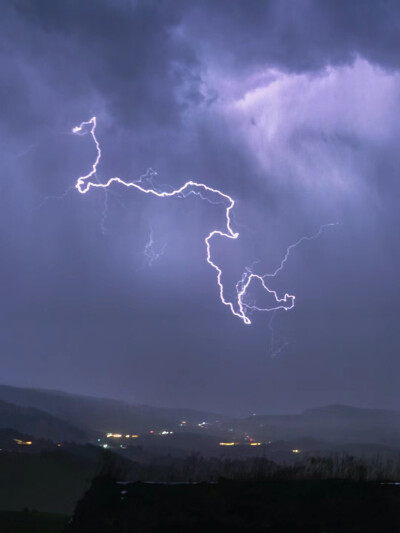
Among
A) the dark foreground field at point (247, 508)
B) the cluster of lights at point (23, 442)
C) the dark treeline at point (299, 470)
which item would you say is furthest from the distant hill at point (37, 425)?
the dark foreground field at point (247, 508)

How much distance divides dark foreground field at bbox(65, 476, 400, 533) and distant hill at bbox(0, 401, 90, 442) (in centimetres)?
8991

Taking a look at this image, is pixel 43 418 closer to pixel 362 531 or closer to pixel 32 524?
pixel 32 524

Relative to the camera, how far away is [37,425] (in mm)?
104188

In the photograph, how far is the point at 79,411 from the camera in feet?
506

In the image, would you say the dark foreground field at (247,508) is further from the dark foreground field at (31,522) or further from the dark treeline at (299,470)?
the dark foreground field at (31,522)

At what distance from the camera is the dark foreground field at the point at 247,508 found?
862cm

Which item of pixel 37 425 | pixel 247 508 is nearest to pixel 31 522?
pixel 247 508

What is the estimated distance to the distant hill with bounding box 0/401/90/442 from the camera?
321ft

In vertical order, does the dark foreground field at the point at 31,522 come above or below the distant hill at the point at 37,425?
below

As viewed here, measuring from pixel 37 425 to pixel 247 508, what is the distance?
103 metres

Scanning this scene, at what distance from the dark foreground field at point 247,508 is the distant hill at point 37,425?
3540 inches

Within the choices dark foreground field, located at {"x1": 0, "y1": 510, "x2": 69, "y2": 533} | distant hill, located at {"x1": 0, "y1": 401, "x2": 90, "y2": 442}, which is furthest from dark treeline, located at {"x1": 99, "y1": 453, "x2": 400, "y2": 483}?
distant hill, located at {"x1": 0, "y1": 401, "x2": 90, "y2": 442}

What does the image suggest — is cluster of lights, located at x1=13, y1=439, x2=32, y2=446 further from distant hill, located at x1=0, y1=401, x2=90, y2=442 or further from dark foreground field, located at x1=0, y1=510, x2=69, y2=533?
dark foreground field, located at x1=0, y1=510, x2=69, y2=533

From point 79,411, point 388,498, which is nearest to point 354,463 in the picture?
point 388,498
